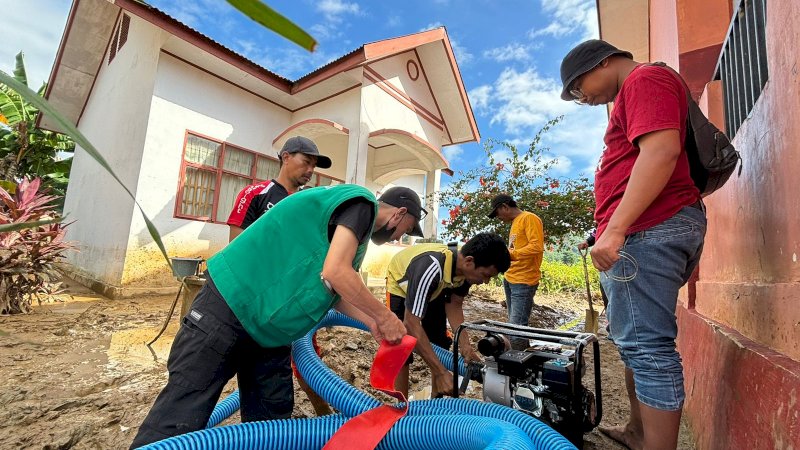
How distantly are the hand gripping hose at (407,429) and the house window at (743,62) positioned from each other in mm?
1768

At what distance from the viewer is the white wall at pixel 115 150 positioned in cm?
660

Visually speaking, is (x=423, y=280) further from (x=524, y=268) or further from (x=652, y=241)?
(x=524, y=268)

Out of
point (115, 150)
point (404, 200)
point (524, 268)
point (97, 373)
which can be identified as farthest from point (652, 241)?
point (115, 150)

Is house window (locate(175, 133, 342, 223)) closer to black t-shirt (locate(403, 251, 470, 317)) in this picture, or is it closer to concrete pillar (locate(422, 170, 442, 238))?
concrete pillar (locate(422, 170, 442, 238))

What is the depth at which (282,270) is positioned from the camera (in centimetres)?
159

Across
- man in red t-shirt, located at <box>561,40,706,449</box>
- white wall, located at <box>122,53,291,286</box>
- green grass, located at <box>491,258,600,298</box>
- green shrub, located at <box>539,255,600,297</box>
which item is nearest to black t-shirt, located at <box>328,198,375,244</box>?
man in red t-shirt, located at <box>561,40,706,449</box>

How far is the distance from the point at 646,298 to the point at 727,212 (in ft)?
4.25

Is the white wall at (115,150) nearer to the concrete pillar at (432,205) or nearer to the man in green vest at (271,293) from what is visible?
the concrete pillar at (432,205)

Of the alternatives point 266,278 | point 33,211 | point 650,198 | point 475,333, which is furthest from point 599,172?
point 33,211

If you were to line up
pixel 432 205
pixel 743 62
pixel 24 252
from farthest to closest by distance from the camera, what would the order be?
pixel 432 205 < pixel 24 252 < pixel 743 62

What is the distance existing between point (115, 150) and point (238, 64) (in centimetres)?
281

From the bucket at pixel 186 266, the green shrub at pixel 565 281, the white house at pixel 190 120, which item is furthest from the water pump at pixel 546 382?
the green shrub at pixel 565 281

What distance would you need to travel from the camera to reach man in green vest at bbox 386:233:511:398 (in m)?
2.44

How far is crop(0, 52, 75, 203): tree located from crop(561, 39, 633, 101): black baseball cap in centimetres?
1359
